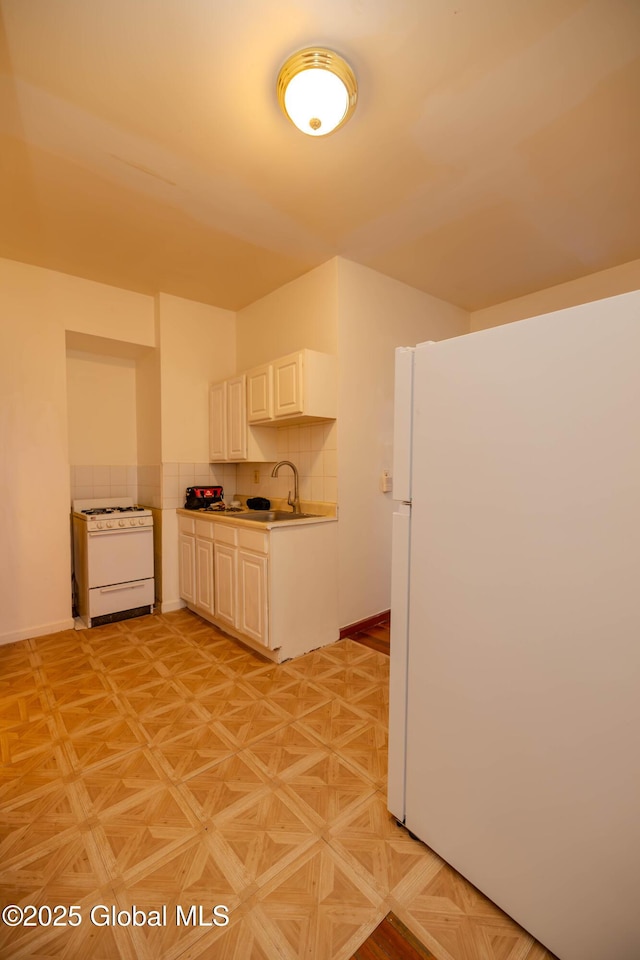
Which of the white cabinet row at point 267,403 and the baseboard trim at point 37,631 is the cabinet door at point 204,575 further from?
the baseboard trim at point 37,631

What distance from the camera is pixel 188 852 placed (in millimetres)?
1315

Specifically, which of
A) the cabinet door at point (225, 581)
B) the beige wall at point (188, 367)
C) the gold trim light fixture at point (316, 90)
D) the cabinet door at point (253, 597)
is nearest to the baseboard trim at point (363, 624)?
the cabinet door at point (253, 597)

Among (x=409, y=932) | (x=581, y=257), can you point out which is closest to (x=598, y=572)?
(x=409, y=932)

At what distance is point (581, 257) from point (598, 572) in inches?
118

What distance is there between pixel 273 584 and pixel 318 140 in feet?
7.57

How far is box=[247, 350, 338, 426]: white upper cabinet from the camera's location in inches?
108

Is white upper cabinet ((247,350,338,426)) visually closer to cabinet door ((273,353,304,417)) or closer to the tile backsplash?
cabinet door ((273,353,304,417))

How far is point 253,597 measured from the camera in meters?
2.65

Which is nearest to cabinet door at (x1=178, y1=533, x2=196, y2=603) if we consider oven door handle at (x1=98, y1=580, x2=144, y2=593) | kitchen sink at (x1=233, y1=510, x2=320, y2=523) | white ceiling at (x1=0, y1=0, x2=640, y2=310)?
oven door handle at (x1=98, y1=580, x2=144, y2=593)

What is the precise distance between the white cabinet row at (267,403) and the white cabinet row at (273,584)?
29.0 inches

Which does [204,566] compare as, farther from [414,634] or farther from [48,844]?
[414,634]

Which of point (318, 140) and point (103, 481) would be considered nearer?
point (318, 140)

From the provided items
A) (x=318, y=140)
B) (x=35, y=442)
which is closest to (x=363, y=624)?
(x=35, y=442)

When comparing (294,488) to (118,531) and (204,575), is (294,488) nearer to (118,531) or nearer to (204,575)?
(204,575)
